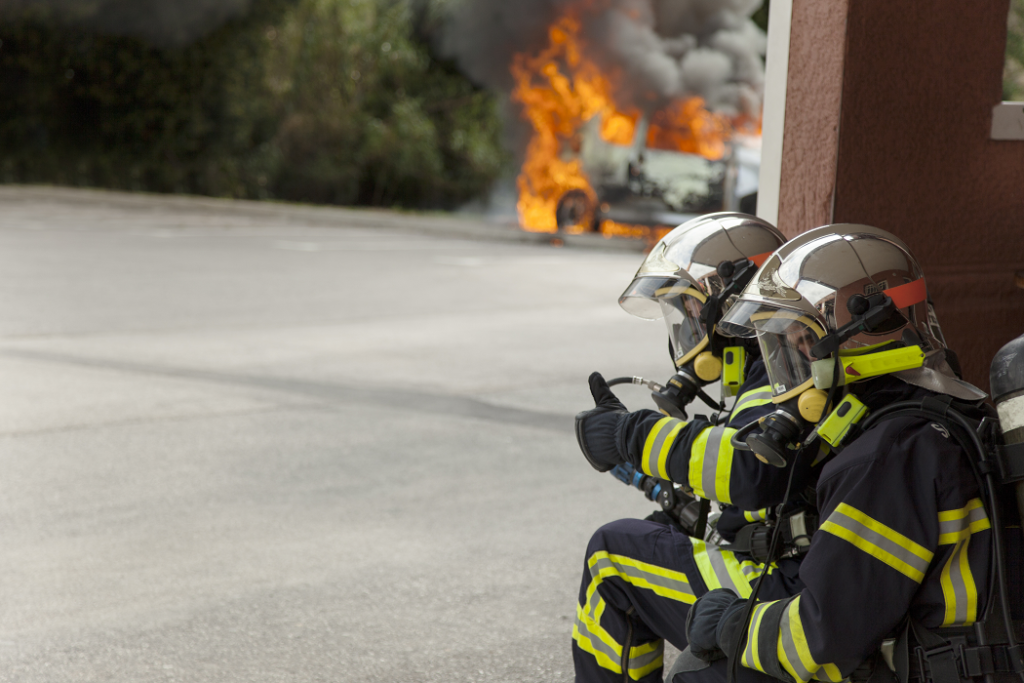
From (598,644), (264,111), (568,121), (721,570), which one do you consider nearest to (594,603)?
(598,644)

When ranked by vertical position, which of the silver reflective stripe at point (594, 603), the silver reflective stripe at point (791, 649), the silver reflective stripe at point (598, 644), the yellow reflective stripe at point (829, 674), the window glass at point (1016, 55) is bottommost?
the silver reflective stripe at point (598, 644)

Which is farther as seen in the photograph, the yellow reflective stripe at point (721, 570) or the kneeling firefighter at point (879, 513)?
the yellow reflective stripe at point (721, 570)

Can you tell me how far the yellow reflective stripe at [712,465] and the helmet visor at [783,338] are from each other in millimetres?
150

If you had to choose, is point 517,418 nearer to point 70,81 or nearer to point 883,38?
point 883,38

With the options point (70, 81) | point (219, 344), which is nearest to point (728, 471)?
point (219, 344)

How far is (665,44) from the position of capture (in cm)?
2236

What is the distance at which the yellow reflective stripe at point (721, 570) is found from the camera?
2373mm

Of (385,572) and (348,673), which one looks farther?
(385,572)

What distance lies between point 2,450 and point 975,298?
4210mm

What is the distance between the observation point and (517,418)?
6320 millimetres

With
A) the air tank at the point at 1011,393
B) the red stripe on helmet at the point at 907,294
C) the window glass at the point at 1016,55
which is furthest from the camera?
the window glass at the point at 1016,55

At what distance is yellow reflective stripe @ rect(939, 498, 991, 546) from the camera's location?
197 centimetres

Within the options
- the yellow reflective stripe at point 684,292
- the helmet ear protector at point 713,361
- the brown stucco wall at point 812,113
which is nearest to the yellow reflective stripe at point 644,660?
the helmet ear protector at point 713,361

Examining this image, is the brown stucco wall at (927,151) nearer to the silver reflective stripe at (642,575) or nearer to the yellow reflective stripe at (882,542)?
the silver reflective stripe at (642,575)
